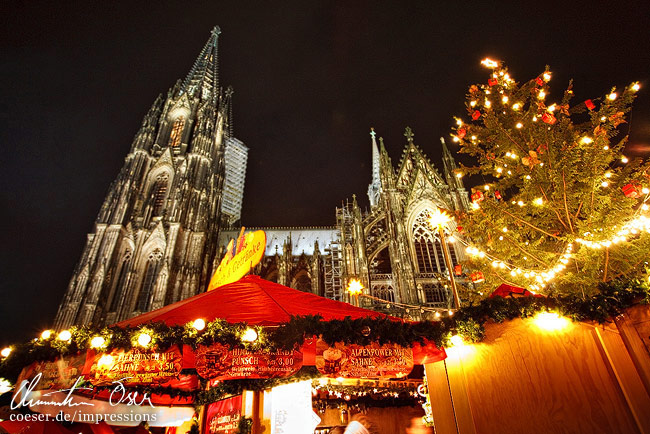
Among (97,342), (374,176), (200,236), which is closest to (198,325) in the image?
(97,342)

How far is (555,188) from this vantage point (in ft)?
19.0

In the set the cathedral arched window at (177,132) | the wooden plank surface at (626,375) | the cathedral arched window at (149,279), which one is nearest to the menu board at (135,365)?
the wooden plank surface at (626,375)

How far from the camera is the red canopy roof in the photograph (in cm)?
429

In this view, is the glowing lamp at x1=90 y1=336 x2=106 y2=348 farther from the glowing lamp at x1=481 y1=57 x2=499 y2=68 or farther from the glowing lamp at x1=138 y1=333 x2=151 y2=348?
the glowing lamp at x1=481 y1=57 x2=499 y2=68

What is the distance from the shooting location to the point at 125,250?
78.0 feet

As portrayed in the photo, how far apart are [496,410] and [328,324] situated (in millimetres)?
2366

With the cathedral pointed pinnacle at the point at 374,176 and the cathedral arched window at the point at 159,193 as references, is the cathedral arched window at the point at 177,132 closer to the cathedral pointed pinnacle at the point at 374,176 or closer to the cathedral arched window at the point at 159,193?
the cathedral arched window at the point at 159,193

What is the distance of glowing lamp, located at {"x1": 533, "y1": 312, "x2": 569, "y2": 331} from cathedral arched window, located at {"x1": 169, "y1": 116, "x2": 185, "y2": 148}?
33.6 m

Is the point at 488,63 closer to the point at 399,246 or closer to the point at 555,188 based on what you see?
the point at 555,188

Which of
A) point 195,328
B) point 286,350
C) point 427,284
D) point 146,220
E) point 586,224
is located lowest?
point 286,350

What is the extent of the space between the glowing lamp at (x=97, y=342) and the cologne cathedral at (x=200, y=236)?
576 inches

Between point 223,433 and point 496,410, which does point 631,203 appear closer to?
point 496,410

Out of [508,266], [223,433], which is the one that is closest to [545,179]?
[508,266]

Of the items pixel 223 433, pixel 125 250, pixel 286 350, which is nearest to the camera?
pixel 286 350
